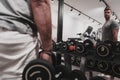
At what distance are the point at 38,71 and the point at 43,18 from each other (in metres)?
0.23

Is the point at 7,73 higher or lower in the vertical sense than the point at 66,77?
higher

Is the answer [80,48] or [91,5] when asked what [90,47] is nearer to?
[80,48]

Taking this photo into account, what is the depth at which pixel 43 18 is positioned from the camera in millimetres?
720

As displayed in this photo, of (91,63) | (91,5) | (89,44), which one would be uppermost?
(91,5)

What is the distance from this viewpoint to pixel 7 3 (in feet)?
2.26

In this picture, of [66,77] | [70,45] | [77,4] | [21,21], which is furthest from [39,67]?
[77,4]

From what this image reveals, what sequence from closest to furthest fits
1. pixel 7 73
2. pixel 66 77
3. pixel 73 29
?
pixel 7 73 → pixel 66 77 → pixel 73 29

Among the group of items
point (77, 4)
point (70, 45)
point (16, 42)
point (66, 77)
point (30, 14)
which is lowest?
point (66, 77)

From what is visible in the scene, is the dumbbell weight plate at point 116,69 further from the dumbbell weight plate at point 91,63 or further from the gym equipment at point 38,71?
the gym equipment at point 38,71

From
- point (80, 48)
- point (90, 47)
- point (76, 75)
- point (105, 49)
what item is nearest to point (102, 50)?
point (105, 49)

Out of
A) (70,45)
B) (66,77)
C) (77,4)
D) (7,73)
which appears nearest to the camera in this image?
(7,73)

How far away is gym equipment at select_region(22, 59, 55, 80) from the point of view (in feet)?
2.19

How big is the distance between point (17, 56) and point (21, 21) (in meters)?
0.15

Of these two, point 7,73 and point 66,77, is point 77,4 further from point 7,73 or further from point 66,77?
point 7,73
